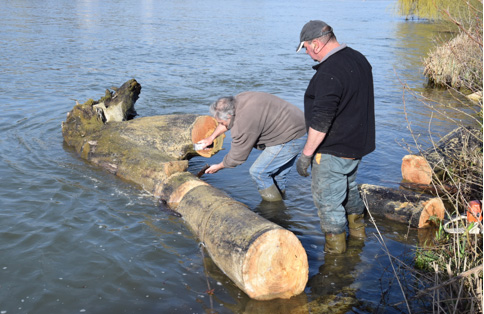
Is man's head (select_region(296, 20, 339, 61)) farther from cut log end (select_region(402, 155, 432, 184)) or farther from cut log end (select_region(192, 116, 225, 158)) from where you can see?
cut log end (select_region(402, 155, 432, 184))

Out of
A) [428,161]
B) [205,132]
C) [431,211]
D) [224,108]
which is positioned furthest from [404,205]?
[205,132]

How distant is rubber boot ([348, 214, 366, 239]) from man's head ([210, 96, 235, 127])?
1.93m

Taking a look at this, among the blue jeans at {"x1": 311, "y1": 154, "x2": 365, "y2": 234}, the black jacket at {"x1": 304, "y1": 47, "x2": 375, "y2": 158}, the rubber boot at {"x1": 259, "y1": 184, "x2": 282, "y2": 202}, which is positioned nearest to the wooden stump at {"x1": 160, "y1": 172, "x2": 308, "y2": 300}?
the blue jeans at {"x1": 311, "y1": 154, "x2": 365, "y2": 234}

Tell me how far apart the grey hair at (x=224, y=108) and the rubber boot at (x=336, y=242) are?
5.92 ft

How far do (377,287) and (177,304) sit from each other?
2.04 metres

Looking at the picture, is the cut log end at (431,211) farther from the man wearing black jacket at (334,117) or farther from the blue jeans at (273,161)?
the blue jeans at (273,161)

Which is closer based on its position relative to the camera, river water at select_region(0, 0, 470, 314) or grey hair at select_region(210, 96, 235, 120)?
river water at select_region(0, 0, 470, 314)

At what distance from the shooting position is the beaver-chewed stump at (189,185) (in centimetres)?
448

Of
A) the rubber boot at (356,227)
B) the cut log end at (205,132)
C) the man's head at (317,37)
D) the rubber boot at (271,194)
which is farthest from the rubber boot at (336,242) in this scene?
the cut log end at (205,132)

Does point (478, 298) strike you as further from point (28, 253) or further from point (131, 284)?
point (28, 253)

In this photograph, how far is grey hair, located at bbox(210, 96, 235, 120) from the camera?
5.54m

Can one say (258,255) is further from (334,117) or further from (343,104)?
(343,104)

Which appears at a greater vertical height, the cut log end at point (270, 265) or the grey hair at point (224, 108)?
the grey hair at point (224, 108)

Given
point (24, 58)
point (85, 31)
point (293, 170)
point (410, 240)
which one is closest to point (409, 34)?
point (85, 31)
